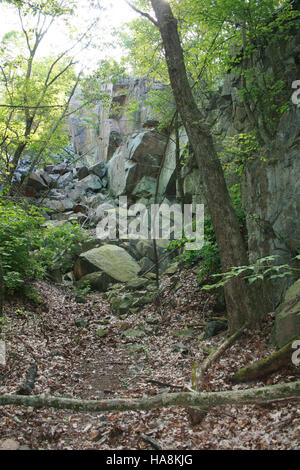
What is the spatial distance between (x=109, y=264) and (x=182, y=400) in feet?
33.2

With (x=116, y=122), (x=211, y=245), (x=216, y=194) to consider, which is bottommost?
(x=211, y=245)

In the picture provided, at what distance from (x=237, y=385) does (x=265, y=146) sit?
4.77 m

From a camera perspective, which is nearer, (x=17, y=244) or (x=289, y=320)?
(x=289, y=320)

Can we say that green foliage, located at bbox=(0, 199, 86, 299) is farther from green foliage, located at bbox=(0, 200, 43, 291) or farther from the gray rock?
the gray rock

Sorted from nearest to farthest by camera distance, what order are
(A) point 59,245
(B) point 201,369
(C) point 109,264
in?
1. (B) point 201,369
2. (A) point 59,245
3. (C) point 109,264

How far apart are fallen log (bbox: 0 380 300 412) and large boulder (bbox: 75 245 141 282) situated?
883cm

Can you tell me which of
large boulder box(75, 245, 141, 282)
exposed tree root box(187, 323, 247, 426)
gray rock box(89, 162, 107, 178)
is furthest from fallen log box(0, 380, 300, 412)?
gray rock box(89, 162, 107, 178)

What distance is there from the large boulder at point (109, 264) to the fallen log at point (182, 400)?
8.83m

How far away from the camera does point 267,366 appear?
4355 mm

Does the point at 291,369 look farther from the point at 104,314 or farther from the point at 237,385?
the point at 104,314

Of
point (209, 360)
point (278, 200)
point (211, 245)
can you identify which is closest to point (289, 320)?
point (209, 360)

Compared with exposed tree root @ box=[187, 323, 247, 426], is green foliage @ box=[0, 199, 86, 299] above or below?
above

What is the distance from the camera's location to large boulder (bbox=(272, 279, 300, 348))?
451 centimetres

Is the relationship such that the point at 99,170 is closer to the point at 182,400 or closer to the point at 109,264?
the point at 109,264
